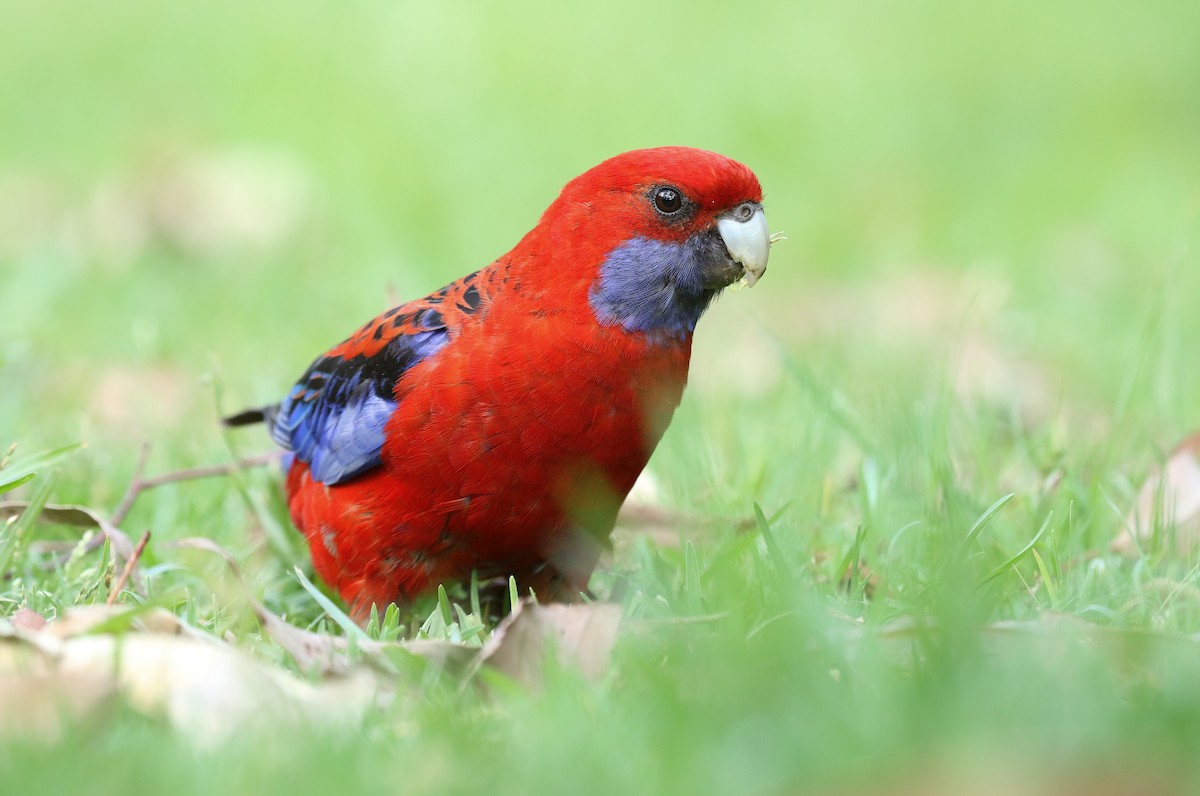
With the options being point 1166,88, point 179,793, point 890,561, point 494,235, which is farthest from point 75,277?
point 1166,88

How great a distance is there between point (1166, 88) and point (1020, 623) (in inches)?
319

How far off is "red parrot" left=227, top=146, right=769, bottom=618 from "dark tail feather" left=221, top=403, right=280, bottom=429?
1.87 ft

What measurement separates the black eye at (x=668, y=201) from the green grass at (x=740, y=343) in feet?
2.42

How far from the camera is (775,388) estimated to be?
5.15 meters

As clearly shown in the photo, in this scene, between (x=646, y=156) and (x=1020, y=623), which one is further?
(x=646, y=156)

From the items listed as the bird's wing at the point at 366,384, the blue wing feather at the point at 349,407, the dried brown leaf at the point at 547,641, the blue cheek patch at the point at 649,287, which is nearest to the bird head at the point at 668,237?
the blue cheek patch at the point at 649,287

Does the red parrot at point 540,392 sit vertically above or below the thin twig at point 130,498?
above

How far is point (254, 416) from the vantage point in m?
4.08

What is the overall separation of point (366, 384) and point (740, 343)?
275cm

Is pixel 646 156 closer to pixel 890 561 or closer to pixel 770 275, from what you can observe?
pixel 890 561

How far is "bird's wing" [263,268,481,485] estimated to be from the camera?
336cm

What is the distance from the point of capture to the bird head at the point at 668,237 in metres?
3.25

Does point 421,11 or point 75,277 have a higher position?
point 421,11

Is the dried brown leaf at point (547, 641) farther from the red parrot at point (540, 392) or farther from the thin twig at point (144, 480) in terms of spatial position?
the thin twig at point (144, 480)
